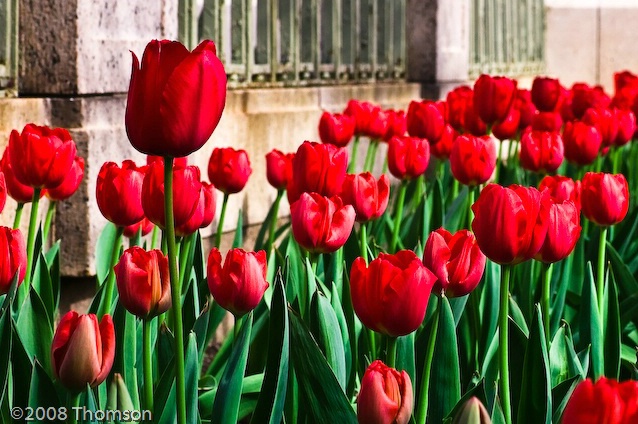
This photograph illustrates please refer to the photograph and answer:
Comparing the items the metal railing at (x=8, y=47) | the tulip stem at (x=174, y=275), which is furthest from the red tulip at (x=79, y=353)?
the metal railing at (x=8, y=47)

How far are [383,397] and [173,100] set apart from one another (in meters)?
0.37

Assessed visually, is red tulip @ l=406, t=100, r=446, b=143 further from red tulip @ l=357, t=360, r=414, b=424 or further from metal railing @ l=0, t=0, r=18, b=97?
red tulip @ l=357, t=360, r=414, b=424

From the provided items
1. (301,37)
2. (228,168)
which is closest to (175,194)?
(228,168)

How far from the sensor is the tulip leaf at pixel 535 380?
1450 mm

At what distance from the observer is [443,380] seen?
1.55 m

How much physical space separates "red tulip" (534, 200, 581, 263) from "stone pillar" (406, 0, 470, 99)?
385 centimetres

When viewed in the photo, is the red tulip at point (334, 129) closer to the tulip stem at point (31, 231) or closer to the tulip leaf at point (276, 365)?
the tulip stem at point (31, 231)

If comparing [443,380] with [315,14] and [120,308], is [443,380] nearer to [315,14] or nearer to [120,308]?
[120,308]

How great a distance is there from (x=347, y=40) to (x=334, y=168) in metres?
2.98

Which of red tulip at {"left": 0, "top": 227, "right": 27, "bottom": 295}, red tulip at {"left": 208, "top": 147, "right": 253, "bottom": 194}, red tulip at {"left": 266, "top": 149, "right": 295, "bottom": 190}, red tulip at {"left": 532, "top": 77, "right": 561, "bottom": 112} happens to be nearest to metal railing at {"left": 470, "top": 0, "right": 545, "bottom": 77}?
red tulip at {"left": 532, "top": 77, "right": 561, "bottom": 112}

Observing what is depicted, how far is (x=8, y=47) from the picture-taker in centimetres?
270

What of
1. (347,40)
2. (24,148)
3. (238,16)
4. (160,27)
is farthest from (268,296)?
(347,40)

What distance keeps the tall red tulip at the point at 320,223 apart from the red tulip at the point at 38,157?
0.42 meters

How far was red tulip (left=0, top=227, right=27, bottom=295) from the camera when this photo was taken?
1.44 metres
